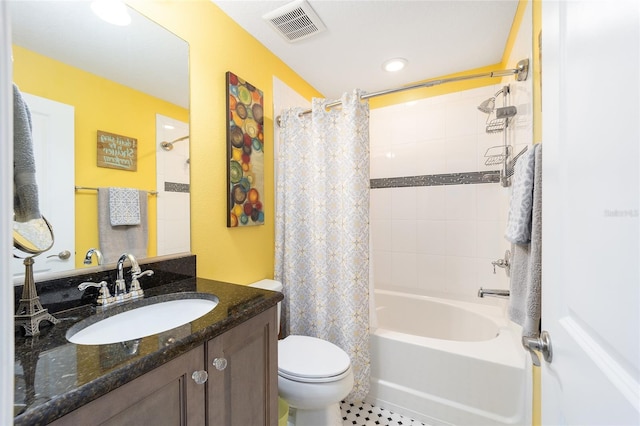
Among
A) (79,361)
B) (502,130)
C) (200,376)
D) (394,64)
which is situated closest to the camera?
(79,361)

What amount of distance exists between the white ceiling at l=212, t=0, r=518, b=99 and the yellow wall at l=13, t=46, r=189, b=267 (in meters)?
0.85

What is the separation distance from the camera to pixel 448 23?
167 cm

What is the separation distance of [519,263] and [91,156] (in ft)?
5.40

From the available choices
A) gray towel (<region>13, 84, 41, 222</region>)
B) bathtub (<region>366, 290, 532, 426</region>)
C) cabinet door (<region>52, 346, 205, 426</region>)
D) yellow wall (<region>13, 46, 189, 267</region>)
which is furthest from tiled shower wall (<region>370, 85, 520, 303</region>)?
gray towel (<region>13, 84, 41, 222</region>)

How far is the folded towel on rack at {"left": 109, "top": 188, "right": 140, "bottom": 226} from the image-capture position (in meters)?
1.07

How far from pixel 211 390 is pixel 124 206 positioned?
81 cm

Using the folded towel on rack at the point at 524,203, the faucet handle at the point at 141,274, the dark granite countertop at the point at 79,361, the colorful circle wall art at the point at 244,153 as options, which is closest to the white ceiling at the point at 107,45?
the colorful circle wall art at the point at 244,153

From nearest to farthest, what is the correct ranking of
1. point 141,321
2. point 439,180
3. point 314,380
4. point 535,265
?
point 535,265, point 141,321, point 314,380, point 439,180

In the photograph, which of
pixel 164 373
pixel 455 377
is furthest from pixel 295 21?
pixel 455 377

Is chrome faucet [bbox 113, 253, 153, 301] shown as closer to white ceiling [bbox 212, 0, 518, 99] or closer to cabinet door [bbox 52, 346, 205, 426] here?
cabinet door [bbox 52, 346, 205, 426]

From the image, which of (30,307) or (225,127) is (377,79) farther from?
(30,307)

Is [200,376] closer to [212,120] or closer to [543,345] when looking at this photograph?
[543,345]

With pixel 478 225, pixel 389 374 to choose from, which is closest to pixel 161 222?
pixel 389 374

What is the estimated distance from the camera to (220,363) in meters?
0.77
